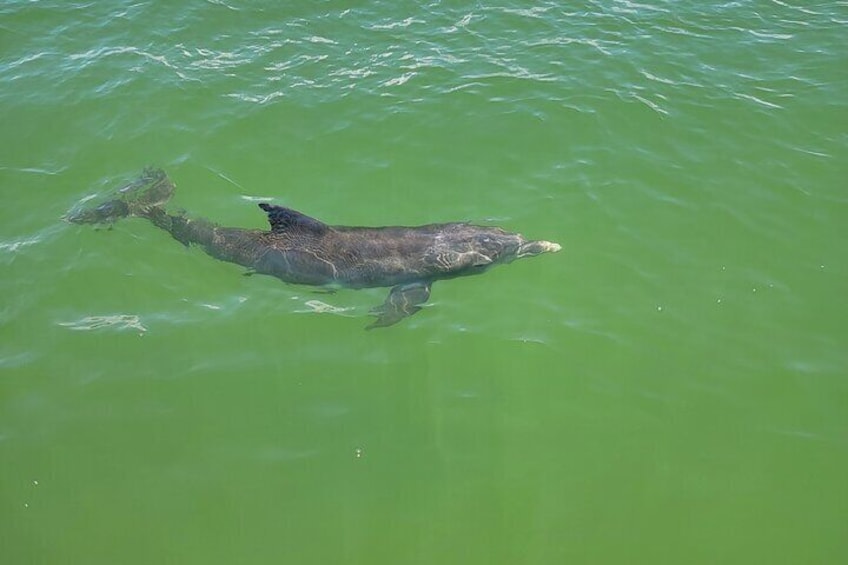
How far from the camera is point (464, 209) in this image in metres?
12.7

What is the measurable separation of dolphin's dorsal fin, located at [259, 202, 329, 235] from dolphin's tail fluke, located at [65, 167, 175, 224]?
8.31ft

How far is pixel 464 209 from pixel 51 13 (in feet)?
37.0

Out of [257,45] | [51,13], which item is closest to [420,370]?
[257,45]

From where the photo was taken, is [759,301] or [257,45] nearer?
[759,301]

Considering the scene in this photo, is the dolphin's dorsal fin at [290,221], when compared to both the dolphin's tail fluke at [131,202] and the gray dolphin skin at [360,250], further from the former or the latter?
the dolphin's tail fluke at [131,202]

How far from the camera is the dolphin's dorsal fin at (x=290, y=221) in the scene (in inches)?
431

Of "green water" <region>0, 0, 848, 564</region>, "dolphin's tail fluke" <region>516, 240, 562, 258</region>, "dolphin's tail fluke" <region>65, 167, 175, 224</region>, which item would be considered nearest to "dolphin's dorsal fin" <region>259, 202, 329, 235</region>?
"green water" <region>0, 0, 848, 564</region>

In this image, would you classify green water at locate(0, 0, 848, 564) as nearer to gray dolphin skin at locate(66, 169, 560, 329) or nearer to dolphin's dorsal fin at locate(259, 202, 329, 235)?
gray dolphin skin at locate(66, 169, 560, 329)

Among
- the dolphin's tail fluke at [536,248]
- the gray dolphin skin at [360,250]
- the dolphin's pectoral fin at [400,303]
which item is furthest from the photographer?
the dolphin's tail fluke at [536,248]

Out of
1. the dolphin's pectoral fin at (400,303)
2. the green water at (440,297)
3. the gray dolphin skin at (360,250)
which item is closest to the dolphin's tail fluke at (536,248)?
the gray dolphin skin at (360,250)

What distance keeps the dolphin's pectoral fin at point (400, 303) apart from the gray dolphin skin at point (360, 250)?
0.05 feet

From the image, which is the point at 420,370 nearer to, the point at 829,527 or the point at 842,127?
the point at 829,527

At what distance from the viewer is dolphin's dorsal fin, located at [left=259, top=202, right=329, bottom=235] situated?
1095 cm

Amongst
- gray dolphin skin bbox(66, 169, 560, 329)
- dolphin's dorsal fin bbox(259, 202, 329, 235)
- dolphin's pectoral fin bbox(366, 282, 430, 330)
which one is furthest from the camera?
gray dolphin skin bbox(66, 169, 560, 329)
